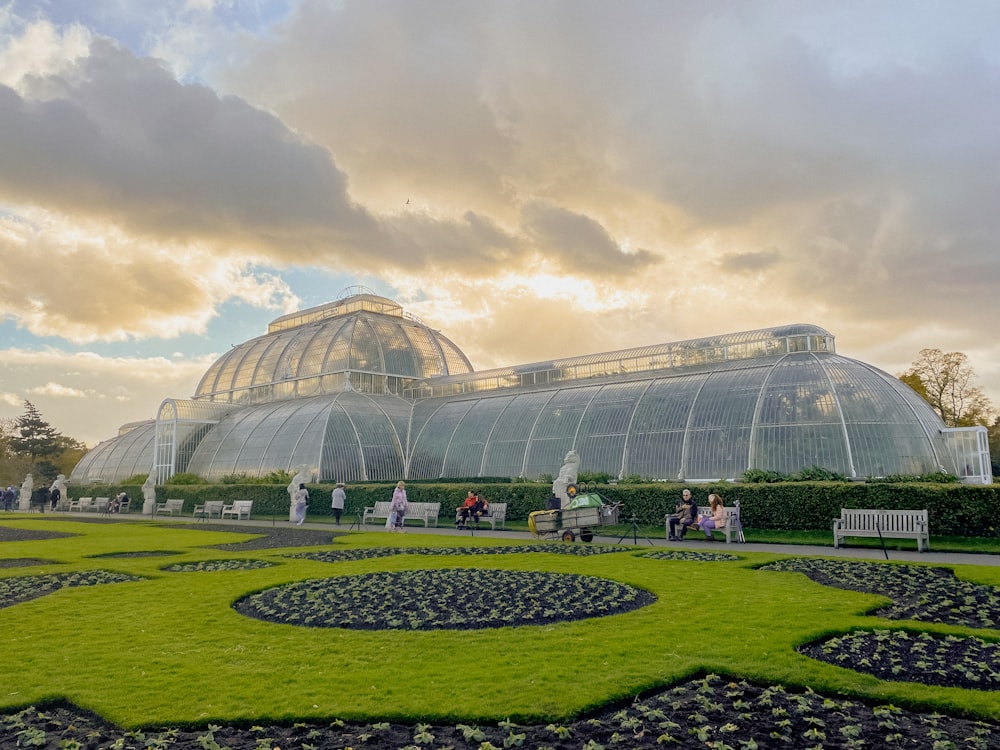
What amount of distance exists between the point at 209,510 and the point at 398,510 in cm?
1670

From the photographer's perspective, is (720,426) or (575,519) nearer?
(575,519)

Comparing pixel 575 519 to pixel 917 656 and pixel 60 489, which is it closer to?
pixel 917 656

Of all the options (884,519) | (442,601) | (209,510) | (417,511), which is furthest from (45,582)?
(209,510)

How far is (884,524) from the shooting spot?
20594 millimetres

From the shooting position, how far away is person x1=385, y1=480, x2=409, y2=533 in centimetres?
2950

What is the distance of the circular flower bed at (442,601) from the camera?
10.6m

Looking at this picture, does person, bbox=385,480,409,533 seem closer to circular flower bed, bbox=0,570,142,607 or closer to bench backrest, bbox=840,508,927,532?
circular flower bed, bbox=0,570,142,607

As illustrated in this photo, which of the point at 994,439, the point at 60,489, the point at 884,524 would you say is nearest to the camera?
the point at 884,524

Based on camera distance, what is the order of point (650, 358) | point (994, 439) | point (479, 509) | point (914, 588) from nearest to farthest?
point (914, 588)
point (479, 509)
point (650, 358)
point (994, 439)

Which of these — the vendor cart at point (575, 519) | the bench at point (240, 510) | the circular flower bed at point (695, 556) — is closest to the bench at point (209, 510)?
the bench at point (240, 510)

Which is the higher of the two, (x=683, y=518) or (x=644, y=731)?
(x=683, y=518)

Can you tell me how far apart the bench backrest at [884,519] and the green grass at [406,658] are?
256 inches

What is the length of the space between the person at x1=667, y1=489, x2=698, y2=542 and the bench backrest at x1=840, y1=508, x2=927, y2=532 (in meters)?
4.26

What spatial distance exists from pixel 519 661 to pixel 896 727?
372cm
